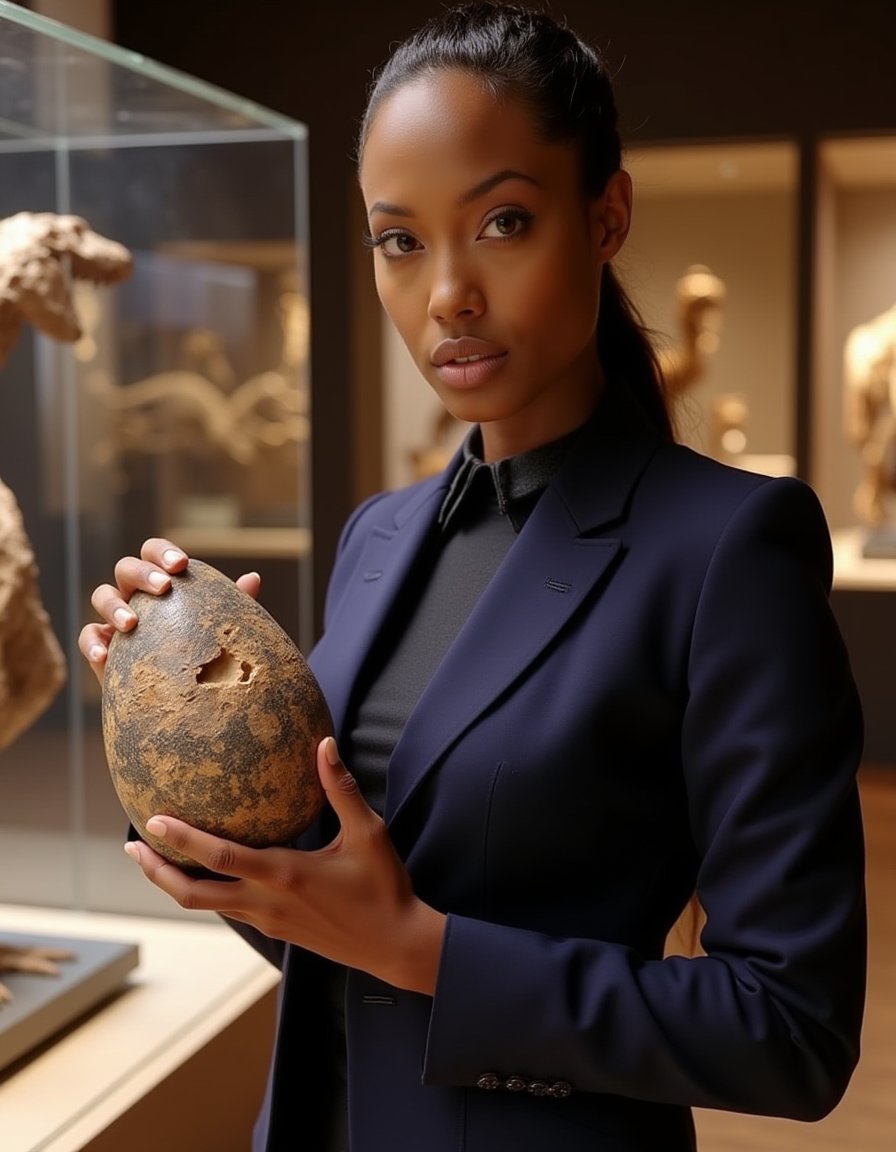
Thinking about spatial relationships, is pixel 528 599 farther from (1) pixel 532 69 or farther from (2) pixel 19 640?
(2) pixel 19 640

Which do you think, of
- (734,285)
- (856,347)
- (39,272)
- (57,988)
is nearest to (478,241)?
(39,272)

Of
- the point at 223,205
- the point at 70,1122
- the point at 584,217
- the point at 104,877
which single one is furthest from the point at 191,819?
the point at 223,205

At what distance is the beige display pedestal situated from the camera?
2.08 m

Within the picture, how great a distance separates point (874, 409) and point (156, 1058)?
4.86 metres

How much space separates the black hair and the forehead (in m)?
0.01

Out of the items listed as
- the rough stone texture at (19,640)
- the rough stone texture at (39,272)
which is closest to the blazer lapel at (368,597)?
the rough stone texture at (19,640)

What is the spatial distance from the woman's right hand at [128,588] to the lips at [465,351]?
0.30m

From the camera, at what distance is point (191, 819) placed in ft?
4.01

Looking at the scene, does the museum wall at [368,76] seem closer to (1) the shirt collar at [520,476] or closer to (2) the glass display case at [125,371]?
(2) the glass display case at [125,371]

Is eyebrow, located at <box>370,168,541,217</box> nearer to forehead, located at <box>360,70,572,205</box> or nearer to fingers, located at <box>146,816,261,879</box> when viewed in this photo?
forehead, located at <box>360,70,572,205</box>

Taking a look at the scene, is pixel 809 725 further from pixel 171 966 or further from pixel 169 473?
pixel 169 473

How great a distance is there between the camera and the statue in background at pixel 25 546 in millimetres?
2283

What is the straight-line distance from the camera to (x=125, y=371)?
11.4ft

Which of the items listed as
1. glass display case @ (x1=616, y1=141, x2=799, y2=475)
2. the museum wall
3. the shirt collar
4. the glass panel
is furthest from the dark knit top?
glass display case @ (x1=616, y1=141, x2=799, y2=475)
